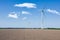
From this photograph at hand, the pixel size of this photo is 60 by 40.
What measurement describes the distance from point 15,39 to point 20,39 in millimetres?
391

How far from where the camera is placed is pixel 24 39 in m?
15.3

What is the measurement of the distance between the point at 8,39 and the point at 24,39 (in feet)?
4.08

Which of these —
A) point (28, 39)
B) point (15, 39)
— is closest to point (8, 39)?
point (15, 39)

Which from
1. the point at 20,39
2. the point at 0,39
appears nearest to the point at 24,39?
the point at 20,39

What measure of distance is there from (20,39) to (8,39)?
94cm

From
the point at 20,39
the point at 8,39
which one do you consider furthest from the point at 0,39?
the point at 20,39

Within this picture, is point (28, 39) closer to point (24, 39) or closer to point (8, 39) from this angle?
point (24, 39)

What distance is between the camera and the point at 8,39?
15.3 metres

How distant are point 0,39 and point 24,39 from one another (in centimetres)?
185

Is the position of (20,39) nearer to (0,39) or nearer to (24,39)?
(24,39)

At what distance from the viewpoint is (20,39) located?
15406 millimetres

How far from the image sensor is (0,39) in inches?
592

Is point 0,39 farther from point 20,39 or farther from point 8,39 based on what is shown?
point 20,39

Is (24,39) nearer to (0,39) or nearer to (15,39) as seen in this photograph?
(15,39)
